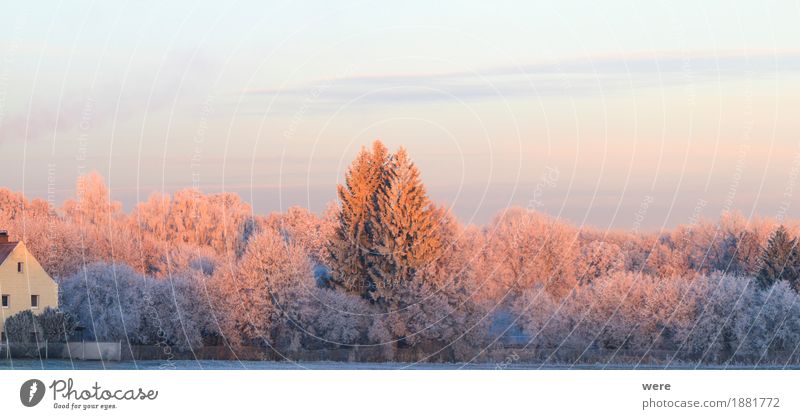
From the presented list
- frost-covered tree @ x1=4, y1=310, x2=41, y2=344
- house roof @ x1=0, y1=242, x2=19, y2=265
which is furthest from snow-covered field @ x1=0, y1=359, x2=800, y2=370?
house roof @ x1=0, y1=242, x2=19, y2=265

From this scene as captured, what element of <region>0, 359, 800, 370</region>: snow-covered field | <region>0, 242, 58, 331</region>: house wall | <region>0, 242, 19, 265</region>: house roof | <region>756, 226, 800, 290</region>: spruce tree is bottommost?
A: <region>0, 359, 800, 370</region>: snow-covered field

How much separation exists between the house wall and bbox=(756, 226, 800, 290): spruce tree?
5243 cm

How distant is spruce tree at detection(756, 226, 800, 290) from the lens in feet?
366

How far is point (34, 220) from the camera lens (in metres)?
121

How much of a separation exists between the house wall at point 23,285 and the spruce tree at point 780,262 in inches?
2064

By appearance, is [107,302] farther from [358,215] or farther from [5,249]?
[358,215]

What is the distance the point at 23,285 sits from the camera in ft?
283

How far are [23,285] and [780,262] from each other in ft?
187

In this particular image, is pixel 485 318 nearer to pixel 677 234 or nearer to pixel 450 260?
pixel 450 260

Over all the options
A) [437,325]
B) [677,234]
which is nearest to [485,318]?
[437,325]

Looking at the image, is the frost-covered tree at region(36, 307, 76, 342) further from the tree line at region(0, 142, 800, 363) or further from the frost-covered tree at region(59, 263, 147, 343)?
the frost-covered tree at region(59, 263, 147, 343)

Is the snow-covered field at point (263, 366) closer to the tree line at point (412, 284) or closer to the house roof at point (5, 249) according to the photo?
the tree line at point (412, 284)

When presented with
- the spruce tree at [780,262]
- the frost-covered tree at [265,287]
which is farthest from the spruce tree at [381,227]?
the spruce tree at [780,262]
